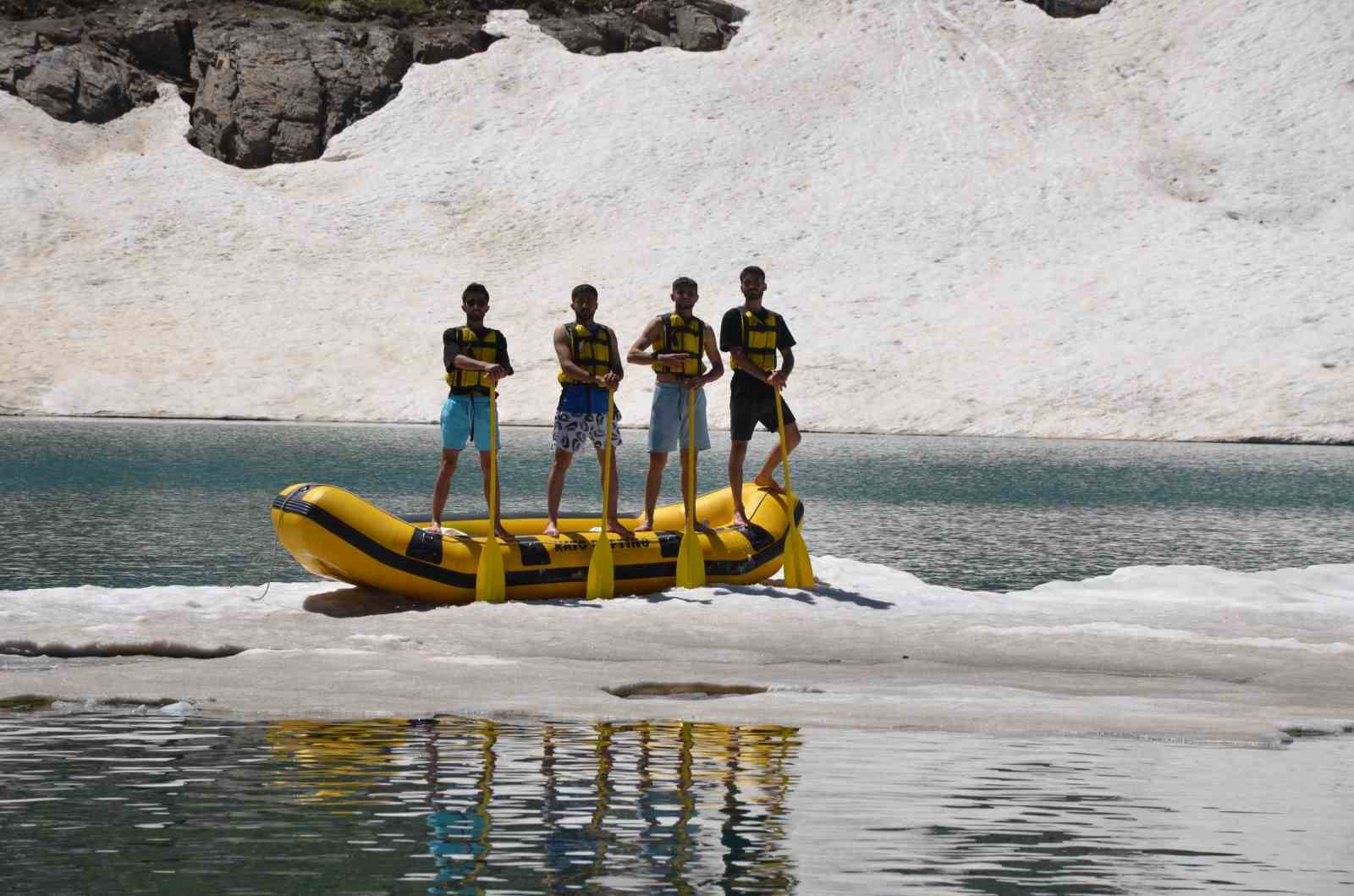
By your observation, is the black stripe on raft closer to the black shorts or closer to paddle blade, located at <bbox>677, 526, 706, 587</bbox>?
paddle blade, located at <bbox>677, 526, 706, 587</bbox>

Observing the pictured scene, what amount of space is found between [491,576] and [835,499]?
1406 centimetres

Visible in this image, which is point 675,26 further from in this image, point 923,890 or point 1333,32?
point 923,890

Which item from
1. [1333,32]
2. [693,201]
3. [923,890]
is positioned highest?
[1333,32]

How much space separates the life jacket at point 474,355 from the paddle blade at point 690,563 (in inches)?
75.4

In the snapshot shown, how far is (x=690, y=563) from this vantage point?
12.7 meters

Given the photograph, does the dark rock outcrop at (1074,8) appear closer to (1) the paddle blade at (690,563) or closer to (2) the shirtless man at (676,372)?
(2) the shirtless man at (676,372)

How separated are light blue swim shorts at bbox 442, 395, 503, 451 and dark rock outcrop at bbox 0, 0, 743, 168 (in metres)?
68.4

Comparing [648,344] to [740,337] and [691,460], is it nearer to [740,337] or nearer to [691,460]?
[740,337]

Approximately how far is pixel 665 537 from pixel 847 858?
7.26m

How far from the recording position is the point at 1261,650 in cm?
1077

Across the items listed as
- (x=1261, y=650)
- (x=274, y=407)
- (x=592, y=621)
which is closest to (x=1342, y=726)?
(x=1261, y=650)

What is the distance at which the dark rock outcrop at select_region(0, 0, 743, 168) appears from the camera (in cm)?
7800

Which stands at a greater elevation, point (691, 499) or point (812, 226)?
point (812, 226)

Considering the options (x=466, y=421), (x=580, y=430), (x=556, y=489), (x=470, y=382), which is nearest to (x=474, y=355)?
(x=470, y=382)
